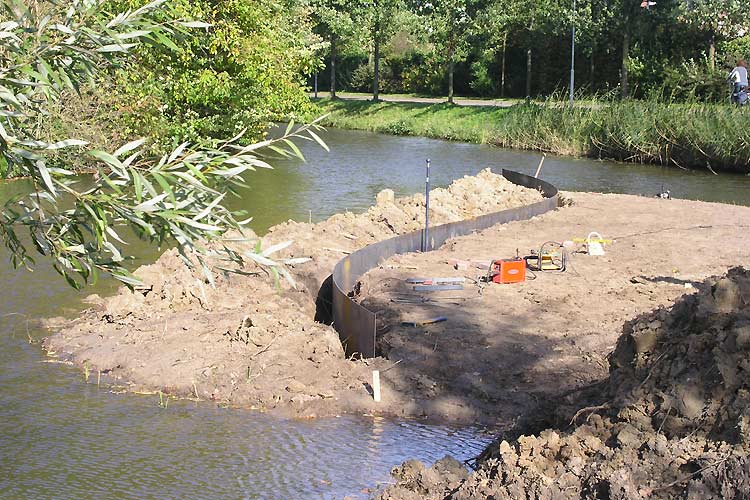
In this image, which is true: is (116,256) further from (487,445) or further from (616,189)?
(616,189)

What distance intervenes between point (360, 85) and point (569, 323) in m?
46.7

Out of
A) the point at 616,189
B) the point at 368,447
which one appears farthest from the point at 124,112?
the point at 368,447

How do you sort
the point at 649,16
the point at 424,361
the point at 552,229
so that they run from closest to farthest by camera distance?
1. the point at 424,361
2. the point at 552,229
3. the point at 649,16

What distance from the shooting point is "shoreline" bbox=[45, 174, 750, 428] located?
802 cm

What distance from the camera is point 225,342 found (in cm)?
904

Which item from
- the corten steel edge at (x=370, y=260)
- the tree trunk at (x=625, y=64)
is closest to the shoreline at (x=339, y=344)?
the corten steel edge at (x=370, y=260)

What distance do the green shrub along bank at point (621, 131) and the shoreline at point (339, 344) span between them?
1186cm

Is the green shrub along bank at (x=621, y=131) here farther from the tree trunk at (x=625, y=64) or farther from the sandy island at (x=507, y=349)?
the sandy island at (x=507, y=349)

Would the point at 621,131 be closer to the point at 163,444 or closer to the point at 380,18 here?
the point at 380,18

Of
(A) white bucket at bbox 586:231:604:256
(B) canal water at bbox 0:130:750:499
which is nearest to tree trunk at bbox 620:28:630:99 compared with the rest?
(A) white bucket at bbox 586:231:604:256

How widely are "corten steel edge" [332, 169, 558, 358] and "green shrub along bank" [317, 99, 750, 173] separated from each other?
24.1 feet

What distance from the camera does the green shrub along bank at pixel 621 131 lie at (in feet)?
84.1

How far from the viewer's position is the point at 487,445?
720cm

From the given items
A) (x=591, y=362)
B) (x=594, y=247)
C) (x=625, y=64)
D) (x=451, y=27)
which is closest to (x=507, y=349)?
(x=591, y=362)
